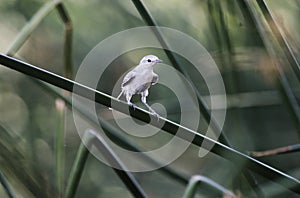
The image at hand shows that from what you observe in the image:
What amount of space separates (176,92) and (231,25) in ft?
0.54

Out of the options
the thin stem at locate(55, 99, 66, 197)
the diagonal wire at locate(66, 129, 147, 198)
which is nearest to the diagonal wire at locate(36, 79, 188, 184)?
the thin stem at locate(55, 99, 66, 197)

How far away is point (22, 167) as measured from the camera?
705mm

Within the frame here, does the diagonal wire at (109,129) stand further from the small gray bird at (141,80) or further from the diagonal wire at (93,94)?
the diagonal wire at (93,94)

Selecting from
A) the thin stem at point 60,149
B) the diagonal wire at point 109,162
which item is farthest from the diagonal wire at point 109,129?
the diagonal wire at point 109,162

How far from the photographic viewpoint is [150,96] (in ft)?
3.94

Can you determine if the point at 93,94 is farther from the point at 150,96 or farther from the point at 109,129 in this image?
Result: the point at 150,96

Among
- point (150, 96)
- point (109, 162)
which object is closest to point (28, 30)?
point (109, 162)

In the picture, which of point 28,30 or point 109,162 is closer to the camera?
point 109,162

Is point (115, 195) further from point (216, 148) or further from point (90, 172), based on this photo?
point (216, 148)

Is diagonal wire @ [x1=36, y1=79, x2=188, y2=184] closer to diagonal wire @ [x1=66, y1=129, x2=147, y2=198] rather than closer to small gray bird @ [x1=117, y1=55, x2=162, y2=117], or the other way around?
small gray bird @ [x1=117, y1=55, x2=162, y2=117]

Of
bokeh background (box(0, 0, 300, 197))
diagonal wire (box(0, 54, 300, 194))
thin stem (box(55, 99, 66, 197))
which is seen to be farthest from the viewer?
bokeh background (box(0, 0, 300, 197))

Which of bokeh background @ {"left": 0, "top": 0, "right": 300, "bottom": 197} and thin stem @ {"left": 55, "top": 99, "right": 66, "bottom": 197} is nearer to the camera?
thin stem @ {"left": 55, "top": 99, "right": 66, "bottom": 197}

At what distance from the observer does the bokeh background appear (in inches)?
29.8

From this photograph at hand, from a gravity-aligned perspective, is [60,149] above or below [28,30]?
below
